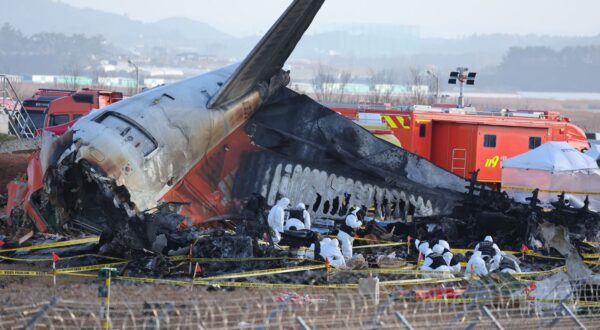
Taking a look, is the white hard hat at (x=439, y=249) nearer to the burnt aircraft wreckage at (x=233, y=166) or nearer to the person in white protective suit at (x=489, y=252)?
the person in white protective suit at (x=489, y=252)

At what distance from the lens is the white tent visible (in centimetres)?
2656

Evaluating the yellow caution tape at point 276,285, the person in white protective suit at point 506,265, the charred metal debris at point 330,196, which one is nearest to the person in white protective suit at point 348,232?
the charred metal debris at point 330,196

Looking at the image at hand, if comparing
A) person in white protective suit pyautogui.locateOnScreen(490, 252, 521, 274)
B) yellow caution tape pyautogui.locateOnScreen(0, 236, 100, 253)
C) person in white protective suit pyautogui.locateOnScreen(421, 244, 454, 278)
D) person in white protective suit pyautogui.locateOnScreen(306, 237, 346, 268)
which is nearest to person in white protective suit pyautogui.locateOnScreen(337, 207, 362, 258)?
person in white protective suit pyautogui.locateOnScreen(306, 237, 346, 268)

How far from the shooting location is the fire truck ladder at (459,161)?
3319 cm

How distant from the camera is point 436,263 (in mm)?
15586

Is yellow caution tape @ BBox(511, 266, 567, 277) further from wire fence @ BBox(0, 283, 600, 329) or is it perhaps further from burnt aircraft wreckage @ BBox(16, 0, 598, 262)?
wire fence @ BBox(0, 283, 600, 329)

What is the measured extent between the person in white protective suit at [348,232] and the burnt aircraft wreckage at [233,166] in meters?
1.82

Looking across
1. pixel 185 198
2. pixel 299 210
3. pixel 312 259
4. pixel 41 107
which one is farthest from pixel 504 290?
pixel 41 107

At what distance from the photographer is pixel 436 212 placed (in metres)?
20.2

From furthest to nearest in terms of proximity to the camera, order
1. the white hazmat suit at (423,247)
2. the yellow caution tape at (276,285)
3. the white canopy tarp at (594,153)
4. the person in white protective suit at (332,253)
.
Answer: the white canopy tarp at (594,153) < the white hazmat suit at (423,247) < the person in white protective suit at (332,253) < the yellow caution tape at (276,285)

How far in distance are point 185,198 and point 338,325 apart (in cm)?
840

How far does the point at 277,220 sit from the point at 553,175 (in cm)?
1186

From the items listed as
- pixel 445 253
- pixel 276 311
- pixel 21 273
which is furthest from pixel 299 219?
pixel 276 311

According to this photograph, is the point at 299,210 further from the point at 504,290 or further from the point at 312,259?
the point at 504,290
